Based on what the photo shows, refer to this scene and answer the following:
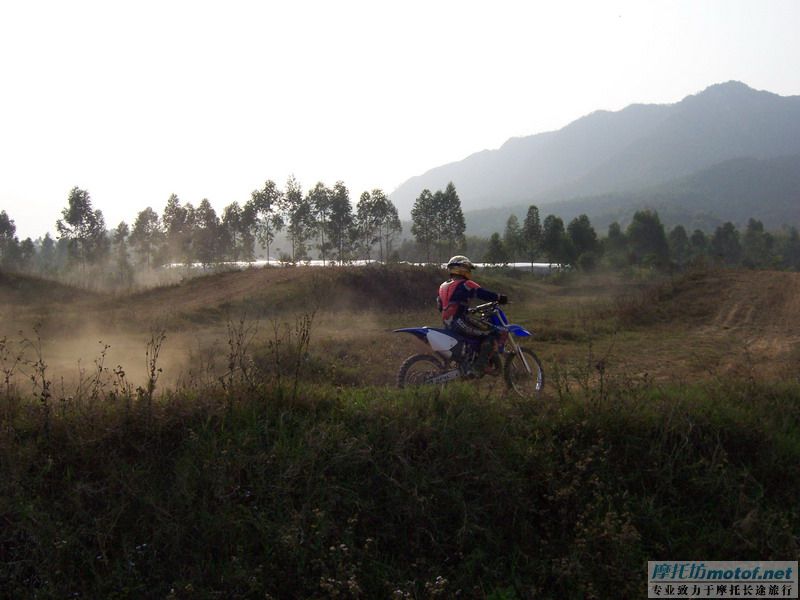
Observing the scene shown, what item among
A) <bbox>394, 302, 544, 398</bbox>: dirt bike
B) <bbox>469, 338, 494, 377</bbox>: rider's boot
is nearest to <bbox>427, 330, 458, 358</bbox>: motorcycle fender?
<bbox>394, 302, 544, 398</bbox>: dirt bike

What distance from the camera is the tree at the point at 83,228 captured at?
1641 inches

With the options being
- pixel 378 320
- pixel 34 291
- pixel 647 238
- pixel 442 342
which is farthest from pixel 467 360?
pixel 647 238

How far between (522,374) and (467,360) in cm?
68

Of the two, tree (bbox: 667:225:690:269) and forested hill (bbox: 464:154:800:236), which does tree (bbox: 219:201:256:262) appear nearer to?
tree (bbox: 667:225:690:269)

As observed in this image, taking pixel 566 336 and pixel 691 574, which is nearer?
pixel 691 574

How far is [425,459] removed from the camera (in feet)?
13.4

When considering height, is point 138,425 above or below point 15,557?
above

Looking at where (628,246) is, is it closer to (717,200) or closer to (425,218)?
(425,218)

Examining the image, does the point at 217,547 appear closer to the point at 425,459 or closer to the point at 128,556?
the point at 128,556

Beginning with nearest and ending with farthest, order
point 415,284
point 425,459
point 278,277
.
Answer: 1. point 425,459
2. point 278,277
3. point 415,284

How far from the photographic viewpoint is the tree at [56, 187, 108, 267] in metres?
41.7

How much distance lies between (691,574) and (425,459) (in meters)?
1.88

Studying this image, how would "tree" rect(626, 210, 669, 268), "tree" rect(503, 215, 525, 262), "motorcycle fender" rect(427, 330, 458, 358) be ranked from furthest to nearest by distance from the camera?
"tree" rect(503, 215, 525, 262)
"tree" rect(626, 210, 669, 268)
"motorcycle fender" rect(427, 330, 458, 358)

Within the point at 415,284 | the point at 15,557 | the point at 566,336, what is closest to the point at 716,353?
the point at 566,336
